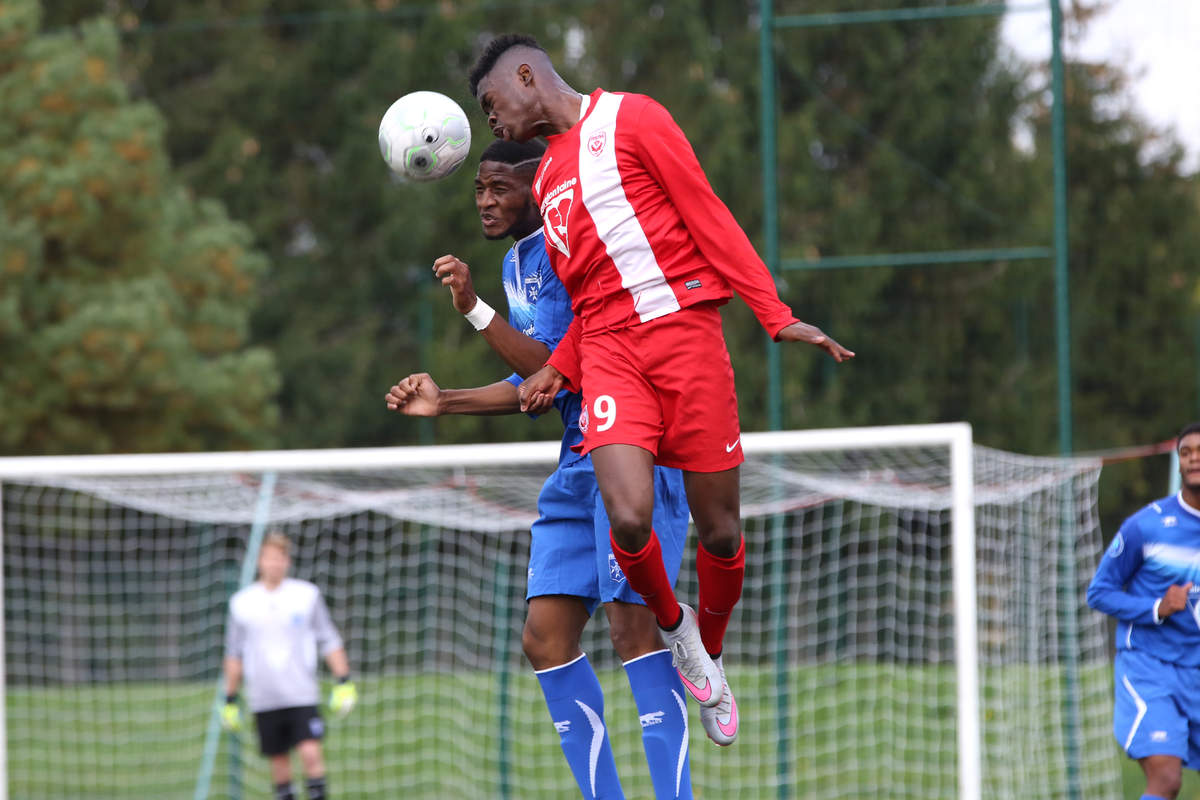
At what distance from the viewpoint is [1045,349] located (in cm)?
2153

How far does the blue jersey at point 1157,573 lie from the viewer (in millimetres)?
7273

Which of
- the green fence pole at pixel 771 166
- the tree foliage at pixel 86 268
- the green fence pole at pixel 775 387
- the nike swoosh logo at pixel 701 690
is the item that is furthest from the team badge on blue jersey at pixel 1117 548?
the tree foliage at pixel 86 268

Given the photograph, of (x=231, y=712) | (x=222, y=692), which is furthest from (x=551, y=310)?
(x=222, y=692)

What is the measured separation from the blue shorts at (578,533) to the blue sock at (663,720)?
0.21 meters

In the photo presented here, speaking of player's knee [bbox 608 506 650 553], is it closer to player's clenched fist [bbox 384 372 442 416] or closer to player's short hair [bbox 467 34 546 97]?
player's clenched fist [bbox 384 372 442 416]

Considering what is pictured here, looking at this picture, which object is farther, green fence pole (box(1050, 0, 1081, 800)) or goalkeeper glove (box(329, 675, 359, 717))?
green fence pole (box(1050, 0, 1081, 800))

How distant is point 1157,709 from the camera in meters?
7.18

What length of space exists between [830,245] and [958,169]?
2.04 metres

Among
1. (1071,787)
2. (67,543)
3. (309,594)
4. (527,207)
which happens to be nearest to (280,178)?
(67,543)

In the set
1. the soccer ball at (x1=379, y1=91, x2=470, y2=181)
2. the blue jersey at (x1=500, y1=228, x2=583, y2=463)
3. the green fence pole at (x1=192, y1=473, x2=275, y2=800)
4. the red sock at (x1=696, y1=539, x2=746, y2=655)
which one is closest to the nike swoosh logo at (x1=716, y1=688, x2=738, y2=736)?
the red sock at (x1=696, y1=539, x2=746, y2=655)

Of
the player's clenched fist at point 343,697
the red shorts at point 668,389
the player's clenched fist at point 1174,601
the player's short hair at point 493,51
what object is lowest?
the player's clenched fist at point 343,697

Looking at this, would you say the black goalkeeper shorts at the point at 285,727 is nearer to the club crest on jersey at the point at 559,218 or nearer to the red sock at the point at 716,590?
the red sock at the point at 716,590

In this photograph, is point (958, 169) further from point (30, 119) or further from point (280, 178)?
point (30, 119)

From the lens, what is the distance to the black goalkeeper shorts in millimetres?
9531
